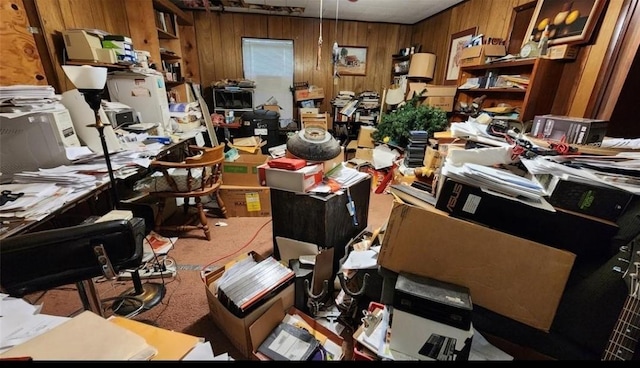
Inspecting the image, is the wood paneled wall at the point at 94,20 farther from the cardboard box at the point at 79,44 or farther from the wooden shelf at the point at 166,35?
the wooden shelf at the point at 166,35

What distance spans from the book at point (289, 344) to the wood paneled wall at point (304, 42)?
13.6 feet

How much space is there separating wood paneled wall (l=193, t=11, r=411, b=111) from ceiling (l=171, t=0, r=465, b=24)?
0.14m

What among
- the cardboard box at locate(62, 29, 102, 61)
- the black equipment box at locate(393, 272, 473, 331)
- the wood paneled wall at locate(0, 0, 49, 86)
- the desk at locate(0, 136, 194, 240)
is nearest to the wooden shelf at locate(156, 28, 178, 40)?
the cardboard box at locate(62, 29, 102, 61)

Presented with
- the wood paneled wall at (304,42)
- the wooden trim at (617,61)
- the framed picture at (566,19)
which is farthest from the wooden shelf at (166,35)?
the wooden trim at (617,61)

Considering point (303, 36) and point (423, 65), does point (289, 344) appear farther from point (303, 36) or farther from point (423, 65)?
point (303, 36)

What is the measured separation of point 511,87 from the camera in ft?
7.78

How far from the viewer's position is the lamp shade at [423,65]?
382 cm

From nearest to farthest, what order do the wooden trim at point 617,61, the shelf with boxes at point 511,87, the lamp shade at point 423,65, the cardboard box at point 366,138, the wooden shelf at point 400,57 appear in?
the wooden trim at point 617,61 < the shelf with boxes at point 511,87 < the lamp shade at point 423,65 < the cardboard box at point 366,138 < the wooden shelf at point 400,57

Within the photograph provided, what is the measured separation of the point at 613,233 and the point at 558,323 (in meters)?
0.39

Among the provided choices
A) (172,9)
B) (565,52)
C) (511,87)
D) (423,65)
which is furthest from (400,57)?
(172,9)

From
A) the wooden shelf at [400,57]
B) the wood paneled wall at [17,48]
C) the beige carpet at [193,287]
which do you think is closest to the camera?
the beige carpet at [193,287]

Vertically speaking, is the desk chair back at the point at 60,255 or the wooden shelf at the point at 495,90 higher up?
the wooden shelf at the point at 495,90

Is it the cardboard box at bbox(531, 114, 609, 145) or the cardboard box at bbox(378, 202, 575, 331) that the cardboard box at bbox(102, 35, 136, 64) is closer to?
the cardboard box at bbox(378, 202, 575, 331)

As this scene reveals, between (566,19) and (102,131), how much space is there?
325 cm
